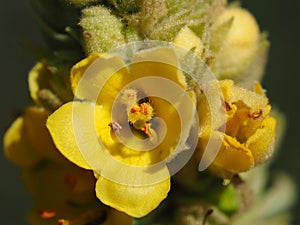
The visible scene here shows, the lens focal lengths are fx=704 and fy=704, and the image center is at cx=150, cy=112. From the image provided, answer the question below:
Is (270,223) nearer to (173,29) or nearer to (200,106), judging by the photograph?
(200,106)

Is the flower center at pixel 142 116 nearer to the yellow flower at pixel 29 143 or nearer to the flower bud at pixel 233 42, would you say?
the flower bud at pixel 233 42

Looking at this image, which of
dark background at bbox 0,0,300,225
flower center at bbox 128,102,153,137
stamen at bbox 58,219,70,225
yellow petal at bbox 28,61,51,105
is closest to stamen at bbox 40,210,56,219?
stamen at bbox 58,219,70,225

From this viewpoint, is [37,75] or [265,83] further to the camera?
[265,83]

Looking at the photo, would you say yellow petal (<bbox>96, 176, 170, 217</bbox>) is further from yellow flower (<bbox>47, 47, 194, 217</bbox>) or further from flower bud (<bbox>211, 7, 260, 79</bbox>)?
flower bud (<bbox>211, 7, 260, 79</bbox>)

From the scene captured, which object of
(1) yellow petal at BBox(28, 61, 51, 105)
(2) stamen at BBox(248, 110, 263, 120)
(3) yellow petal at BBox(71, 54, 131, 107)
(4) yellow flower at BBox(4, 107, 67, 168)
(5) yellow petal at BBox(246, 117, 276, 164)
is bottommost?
(4) yellow flower at BBox(4, 107, 67, 168)

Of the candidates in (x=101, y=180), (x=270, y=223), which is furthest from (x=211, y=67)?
(x=270, y=223)

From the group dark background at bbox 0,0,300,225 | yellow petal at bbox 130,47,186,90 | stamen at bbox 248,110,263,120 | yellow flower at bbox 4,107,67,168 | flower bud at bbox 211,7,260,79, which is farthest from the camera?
dark background at bbox 0,0,300,225
